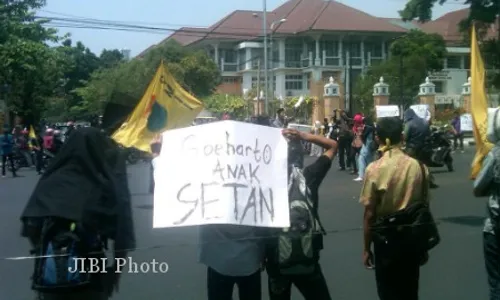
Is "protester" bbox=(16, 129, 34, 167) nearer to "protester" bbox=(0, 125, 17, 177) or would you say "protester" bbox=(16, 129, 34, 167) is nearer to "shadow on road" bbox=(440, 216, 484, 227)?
"protester" bbox=(0, 125, 17, 177)

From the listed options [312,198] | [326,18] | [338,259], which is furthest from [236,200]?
[326,18]

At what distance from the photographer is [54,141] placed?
21516 millimetres

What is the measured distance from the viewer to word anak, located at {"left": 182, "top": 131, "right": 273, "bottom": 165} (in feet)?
13.2

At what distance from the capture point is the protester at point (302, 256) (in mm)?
4238

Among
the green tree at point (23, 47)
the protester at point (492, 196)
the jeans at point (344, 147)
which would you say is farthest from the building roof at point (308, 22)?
the protester at point (492, 196)

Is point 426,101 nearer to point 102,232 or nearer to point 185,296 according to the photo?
point 185,296

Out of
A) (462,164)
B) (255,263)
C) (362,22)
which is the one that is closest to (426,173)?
(255,263)

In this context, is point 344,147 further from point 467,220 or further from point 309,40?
point 309,40

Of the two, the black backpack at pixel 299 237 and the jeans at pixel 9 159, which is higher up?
the black backpack at pixel 299 237

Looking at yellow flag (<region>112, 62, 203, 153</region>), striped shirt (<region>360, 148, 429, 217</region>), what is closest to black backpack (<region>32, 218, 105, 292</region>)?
striped shirt (<region>360, 148, 429, 217</region>)

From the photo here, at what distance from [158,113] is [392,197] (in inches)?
251

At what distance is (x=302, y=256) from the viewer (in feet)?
13.9

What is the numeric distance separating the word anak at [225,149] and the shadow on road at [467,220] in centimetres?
629

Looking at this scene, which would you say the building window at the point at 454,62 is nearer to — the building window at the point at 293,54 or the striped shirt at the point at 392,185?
the building window at the point at 293,54
